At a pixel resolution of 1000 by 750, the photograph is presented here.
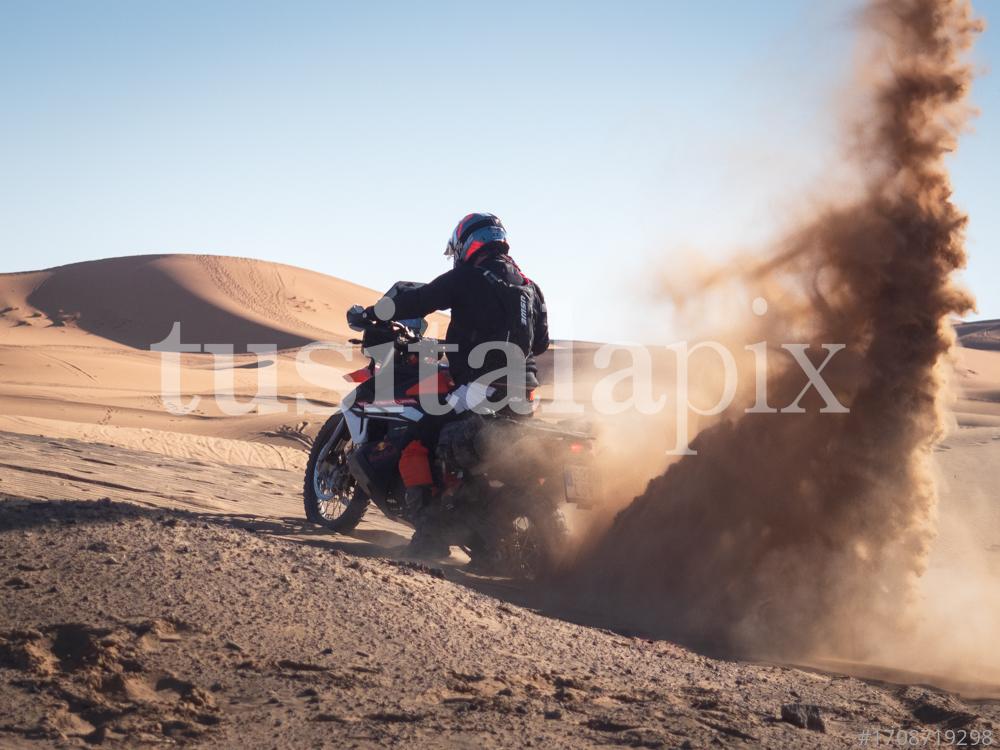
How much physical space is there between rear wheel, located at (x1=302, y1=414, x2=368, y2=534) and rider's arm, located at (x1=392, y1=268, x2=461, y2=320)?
150 centimetres

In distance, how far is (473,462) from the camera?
6.45 metres

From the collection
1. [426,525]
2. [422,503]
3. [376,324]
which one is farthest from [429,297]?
[426,525]

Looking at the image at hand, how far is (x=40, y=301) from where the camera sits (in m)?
48.8

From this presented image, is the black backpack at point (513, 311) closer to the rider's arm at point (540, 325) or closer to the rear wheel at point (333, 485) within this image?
the rider's arm at point (540, 325)

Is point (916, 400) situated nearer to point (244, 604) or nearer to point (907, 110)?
point (907, 110)

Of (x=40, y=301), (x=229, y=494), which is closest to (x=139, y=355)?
(x=40, y=301)

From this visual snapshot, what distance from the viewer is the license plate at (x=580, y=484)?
636 centimetres

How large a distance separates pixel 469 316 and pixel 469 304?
0.08 meters

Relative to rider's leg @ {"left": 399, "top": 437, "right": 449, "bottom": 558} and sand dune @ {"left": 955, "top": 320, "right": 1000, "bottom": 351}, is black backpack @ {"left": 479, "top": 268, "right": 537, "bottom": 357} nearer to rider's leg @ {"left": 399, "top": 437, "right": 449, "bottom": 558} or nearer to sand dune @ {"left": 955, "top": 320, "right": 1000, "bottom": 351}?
rider's leg @ {"left": 399, "top": 437, "right": 449, "bottom": 558}

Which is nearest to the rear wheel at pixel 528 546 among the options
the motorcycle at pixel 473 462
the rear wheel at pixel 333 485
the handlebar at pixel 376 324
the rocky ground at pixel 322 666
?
the motorcycle at pixel 473 462

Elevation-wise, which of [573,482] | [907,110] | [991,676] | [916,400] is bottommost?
[991,676]

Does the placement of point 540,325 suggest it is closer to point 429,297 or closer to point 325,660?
point 429,297

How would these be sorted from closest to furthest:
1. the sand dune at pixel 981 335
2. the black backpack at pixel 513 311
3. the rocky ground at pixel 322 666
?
the rocky ground at pixel 322 666 → the black backpack at pixel 513 311 → the sand dune at pixel 981 335

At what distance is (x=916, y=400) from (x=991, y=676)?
1558 millimetres
